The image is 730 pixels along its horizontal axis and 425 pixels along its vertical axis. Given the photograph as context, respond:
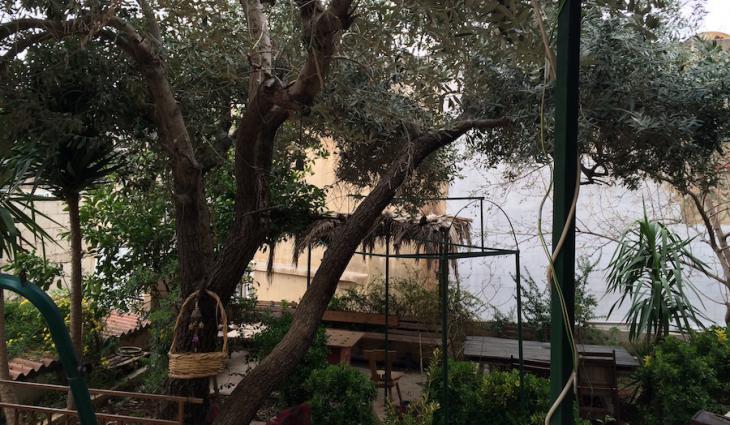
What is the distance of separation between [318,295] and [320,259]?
232 inches

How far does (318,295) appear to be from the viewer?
4.30 meters

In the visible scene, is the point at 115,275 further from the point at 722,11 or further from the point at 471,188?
the point at 722,11

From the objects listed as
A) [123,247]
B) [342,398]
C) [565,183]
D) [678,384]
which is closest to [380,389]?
[342,398]

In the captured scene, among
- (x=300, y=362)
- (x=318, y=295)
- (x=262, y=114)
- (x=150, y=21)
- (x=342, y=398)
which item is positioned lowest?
(x=342, y=398)

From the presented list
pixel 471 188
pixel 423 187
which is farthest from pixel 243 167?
pixel 471 188

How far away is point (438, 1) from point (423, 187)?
4450mm

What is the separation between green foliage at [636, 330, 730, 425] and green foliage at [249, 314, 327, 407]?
3.27 m

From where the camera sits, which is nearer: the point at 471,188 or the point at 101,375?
the point at 101,375

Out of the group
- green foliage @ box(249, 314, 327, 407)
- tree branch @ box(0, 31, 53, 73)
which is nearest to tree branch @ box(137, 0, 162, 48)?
tree branch @ box(0, 31, 53, 73)

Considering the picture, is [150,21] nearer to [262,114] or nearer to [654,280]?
[262,114]

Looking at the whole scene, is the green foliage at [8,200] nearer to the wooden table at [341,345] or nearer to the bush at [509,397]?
the bush at [509,397]

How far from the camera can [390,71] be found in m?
3.90

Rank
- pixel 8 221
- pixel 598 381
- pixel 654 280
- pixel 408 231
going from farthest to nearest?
pixel 408 231 < pixel 654 280 < pixel 598 381 < pixel 8 221

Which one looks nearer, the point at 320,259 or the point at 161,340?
the point at 161,340
